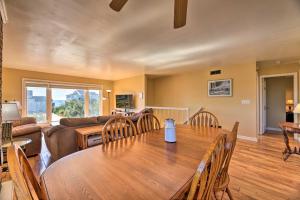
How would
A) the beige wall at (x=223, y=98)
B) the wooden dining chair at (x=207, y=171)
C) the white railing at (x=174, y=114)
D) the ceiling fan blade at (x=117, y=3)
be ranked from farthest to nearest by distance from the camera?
the white railing at (x=174, y=114) → the beige wall at (x=223, y=98) → the ceiling fan blade at (x=117, y=3) → the wooden dining chair at (x=207, y=171)

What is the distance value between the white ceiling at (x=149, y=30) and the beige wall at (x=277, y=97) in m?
2.73

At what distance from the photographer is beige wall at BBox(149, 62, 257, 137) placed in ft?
14.3

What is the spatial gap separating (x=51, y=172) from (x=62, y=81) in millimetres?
6074

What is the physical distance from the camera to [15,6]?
5.67 feet

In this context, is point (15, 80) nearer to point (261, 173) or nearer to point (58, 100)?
point (58, 100)

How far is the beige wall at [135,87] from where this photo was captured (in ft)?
20.4

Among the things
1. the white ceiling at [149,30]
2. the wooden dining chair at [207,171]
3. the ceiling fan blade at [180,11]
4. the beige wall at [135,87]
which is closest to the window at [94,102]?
the beige wall at [135,87]

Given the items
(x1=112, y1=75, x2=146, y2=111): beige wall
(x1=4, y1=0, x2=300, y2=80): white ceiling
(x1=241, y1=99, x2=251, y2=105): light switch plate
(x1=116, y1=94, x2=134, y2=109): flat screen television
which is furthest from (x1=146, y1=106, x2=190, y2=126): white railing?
(x1=4, y1=0, x2=300, y2=80): white ceiling

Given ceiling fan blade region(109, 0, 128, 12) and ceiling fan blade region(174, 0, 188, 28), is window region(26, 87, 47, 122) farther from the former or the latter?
ceiling fan blade region(174, 0, 188, 28)

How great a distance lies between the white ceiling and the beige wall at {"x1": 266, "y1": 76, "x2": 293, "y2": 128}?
2727 mm

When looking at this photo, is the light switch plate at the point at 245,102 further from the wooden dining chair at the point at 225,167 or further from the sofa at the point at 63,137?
the sofa at the point at 63,137

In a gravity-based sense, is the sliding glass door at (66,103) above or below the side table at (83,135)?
above

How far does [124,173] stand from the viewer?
0.90 m

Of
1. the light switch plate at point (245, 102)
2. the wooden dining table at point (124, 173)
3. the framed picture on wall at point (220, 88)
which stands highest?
the framed picture on wall at point (220, 88)
